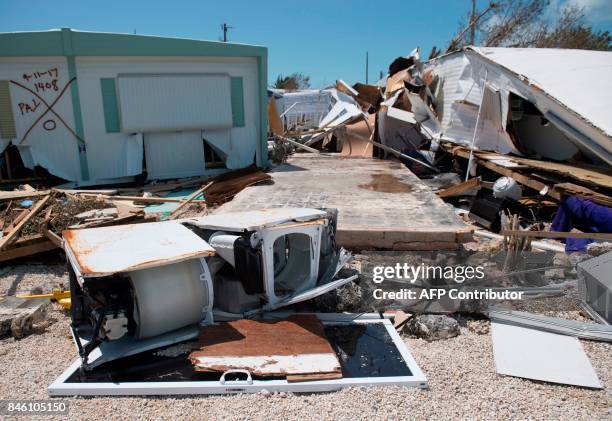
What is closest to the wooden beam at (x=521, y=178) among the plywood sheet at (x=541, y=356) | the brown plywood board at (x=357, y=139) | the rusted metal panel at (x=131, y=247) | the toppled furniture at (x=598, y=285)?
the toppled furniture at (x=598, y=285)

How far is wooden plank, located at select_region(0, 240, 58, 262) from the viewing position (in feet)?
19.1

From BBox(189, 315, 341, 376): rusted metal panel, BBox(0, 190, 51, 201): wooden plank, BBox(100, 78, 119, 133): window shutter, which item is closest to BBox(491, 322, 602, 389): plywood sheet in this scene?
BBox(189, 315, 341, 376): rusted metal panel

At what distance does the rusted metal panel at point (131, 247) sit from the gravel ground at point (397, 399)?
39.6 inches

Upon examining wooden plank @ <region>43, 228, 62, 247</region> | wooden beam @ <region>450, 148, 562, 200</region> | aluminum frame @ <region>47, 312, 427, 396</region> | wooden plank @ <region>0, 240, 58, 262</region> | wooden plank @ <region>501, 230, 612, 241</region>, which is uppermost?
wooden beam @ <region>450, 148, 562, 200</region>

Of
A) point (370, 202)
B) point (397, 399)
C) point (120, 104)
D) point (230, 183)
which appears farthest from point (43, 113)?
point (397, 399)

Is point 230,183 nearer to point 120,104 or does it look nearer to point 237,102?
point 237,102

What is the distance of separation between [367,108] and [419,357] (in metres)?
15.9

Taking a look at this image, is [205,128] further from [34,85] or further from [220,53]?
[34,85]

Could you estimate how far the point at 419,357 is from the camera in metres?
3.93

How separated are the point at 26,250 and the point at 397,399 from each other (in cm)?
530

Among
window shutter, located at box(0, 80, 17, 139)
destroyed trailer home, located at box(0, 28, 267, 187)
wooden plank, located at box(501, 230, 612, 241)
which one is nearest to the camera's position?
wooden plank, located at box(501, 230, 612, 241)

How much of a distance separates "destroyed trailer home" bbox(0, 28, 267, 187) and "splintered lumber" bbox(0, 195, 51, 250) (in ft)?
12.6

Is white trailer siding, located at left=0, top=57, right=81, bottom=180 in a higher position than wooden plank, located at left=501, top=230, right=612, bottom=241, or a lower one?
higher
